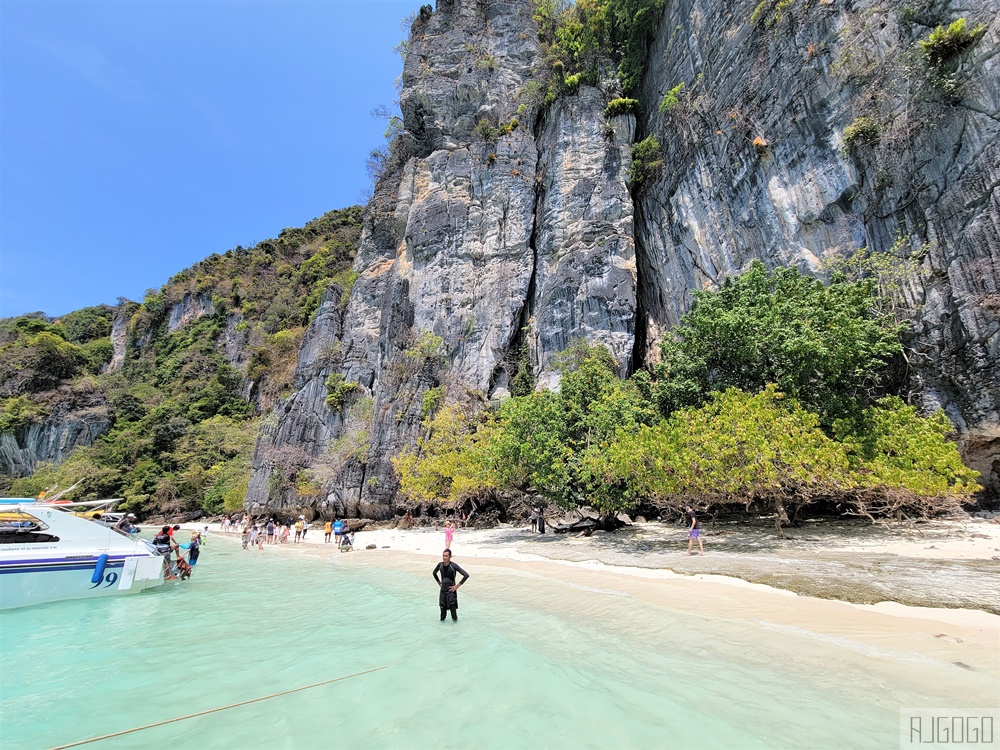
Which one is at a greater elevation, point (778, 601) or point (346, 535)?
point (778, 601)

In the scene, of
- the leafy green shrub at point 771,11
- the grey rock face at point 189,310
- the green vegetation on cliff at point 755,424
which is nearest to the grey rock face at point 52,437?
the grey rock face at point 189,310

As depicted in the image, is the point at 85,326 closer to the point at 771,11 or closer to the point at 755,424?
the point at 771,11

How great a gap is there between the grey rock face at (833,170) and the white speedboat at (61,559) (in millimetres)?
22026

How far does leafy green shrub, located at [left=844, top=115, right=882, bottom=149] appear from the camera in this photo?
1566 cm

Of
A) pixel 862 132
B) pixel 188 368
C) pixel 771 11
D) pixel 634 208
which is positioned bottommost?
pixel 862 132

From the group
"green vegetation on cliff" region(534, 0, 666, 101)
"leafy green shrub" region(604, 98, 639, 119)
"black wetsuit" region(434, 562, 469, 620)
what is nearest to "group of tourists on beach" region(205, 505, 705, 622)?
"black wetsuit" region(434, 562, 469, 620)

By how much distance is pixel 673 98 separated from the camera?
77.9 feet

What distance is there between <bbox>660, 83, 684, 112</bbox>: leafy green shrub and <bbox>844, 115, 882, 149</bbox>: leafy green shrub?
976cm

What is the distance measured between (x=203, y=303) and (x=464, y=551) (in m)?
61.7

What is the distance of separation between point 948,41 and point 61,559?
27292 millimetres

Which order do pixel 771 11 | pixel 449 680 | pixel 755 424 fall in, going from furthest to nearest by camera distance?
1. pixel 771 11
2. pixel 755 424
3. pixel 449 680

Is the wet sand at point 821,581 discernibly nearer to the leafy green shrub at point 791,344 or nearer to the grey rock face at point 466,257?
the leafy green shrub at point 791,344

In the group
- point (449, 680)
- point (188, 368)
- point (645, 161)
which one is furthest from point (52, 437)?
point (645, 161)

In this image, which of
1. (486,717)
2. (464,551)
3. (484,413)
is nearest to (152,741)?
(486,717)
